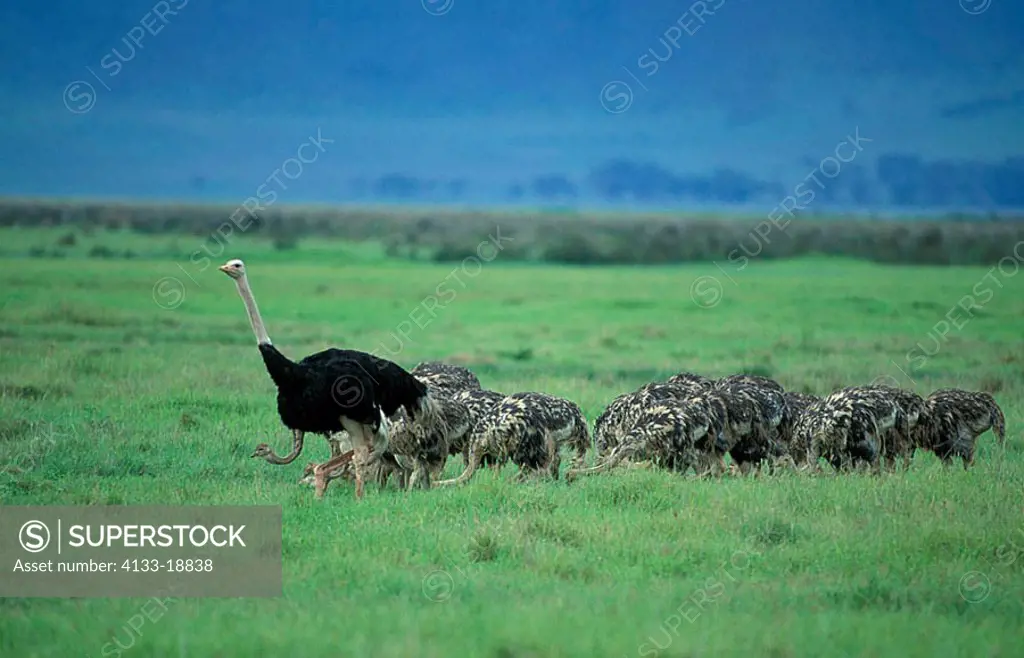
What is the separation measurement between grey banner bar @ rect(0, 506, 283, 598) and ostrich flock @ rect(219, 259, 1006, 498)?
53.0 inches

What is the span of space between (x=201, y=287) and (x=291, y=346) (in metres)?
13.1

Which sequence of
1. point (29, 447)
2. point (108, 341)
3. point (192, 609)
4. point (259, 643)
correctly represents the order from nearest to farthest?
point (259, 643) < point (192, 609) < point (29, 447) < point (108, 341)

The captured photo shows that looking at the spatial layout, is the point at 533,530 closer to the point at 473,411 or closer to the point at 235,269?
the point at 473,411

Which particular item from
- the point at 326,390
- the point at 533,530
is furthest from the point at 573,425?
the point at 533,530

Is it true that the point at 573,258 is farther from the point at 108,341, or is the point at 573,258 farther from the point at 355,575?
the point at 355,575

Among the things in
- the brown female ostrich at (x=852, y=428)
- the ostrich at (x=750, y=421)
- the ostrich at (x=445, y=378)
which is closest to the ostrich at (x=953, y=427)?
the brown female ostrich at (x=852, y=428)

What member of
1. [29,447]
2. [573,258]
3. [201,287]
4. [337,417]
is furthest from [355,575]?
[573,258]

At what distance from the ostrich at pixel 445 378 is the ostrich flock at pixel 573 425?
5 cm

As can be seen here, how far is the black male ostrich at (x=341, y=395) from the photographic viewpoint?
1268cm

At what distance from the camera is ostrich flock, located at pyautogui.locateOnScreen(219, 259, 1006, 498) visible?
12828 mm

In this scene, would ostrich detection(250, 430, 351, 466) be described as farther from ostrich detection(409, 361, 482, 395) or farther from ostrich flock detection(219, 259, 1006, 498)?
ostrich detection(409, 361, 482, 395)

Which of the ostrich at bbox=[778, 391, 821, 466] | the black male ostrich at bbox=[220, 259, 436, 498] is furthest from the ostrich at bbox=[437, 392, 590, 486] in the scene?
the ostrich at bbox=[778, 391, 821, 466]

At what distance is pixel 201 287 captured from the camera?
124 feet

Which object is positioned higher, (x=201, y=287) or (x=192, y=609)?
(x=201, y=287)
